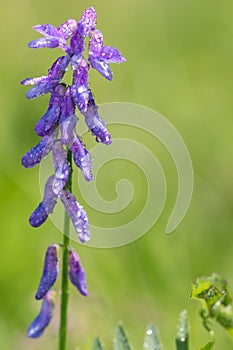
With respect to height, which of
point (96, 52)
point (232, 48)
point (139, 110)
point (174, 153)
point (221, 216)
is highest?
point (232, 48)

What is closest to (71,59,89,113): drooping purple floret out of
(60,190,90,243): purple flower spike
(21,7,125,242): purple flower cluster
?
(21,7,125,242): purple flower cluster

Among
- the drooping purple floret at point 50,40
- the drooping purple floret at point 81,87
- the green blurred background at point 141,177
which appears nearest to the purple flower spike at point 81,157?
the drooping purple floret at point 81,87

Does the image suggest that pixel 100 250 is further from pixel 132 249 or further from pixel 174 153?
pixel 174 153

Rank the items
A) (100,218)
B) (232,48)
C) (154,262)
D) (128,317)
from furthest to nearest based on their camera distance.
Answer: (232,48), (100,218), (154,262), (128,317)

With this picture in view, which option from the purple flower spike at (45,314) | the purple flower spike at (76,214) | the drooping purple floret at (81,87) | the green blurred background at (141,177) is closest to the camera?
the drooping purple floret at (81,87)

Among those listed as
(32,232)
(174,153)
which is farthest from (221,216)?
(32,232)

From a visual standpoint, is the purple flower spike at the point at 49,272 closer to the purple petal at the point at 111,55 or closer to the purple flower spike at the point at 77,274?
the purple flower spike at the point at 77,274

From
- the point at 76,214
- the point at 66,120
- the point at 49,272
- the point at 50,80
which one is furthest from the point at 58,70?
the point at 49,272
